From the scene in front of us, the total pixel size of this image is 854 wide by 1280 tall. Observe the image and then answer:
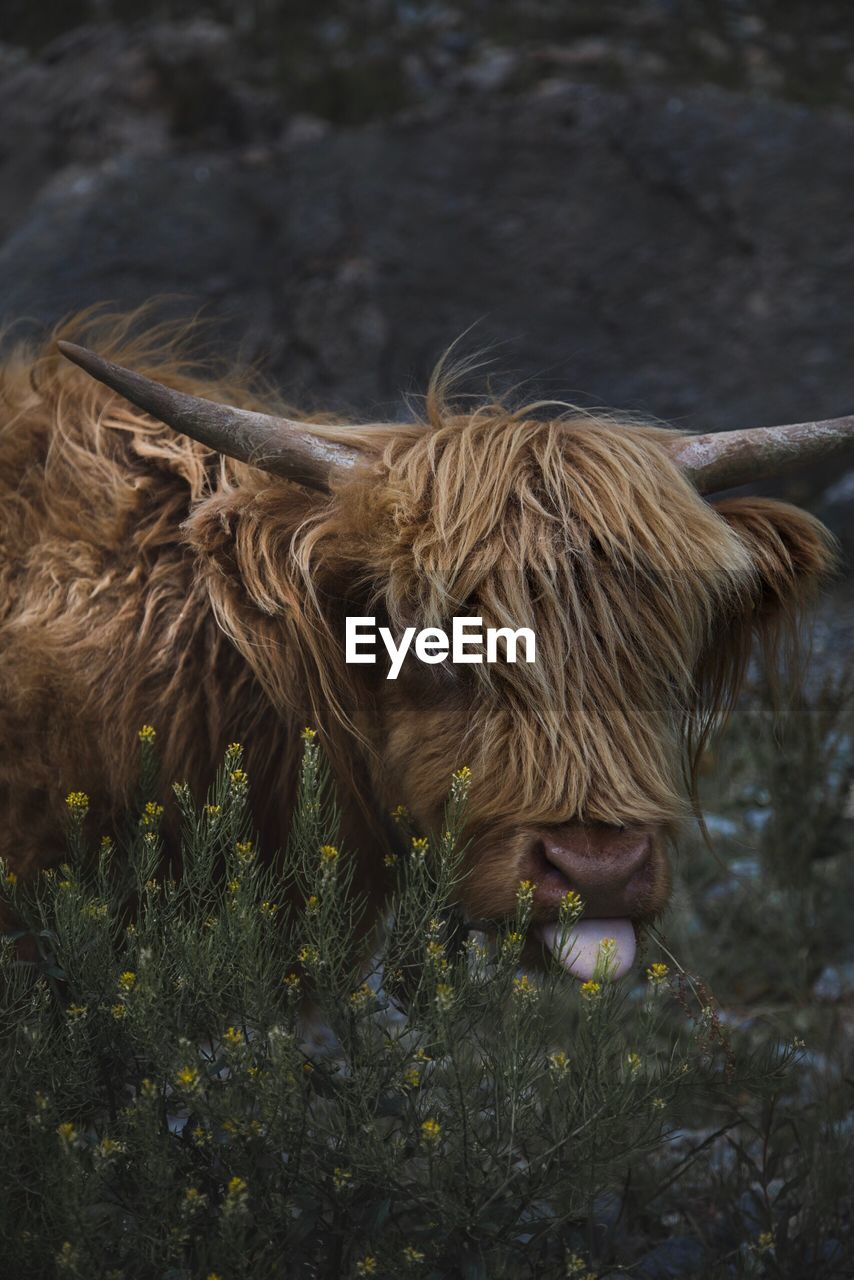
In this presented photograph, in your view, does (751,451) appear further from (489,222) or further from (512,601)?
(489,222)

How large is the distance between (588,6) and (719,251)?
5.85 ft

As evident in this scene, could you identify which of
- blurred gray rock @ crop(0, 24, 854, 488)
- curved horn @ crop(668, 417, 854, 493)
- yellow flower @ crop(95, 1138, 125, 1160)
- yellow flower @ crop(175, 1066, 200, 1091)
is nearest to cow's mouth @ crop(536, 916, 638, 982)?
yellow flower @ crop(175, 1066, 200, 1091)

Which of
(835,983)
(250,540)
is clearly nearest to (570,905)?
(250,540)

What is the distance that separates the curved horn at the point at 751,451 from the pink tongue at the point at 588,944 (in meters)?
0.88

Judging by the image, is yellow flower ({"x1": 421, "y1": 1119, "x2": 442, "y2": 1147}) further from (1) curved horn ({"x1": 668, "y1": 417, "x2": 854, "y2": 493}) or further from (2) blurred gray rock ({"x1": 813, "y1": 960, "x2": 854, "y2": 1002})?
(2) blurred gray rock ({"x1": 813, "y1": 960, "x2": 854, "y2": 1002})

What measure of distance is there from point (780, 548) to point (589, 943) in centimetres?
88

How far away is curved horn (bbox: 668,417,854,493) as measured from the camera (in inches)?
103

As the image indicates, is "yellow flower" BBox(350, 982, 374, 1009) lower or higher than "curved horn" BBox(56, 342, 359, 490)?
lower

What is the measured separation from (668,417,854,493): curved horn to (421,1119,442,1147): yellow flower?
1.27 m

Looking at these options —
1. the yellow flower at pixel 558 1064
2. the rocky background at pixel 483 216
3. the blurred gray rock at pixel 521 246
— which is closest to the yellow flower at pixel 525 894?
the yellow flower at pixel 558 1064

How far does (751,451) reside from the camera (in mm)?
2611

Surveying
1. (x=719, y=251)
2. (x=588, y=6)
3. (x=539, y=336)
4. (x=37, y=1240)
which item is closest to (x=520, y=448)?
(x=37, y=1240)

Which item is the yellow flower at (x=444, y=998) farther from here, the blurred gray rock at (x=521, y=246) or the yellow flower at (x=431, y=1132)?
the blurred gray rock at (x=521, y=246)

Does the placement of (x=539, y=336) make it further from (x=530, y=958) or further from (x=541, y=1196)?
(x=541, y=1196)
